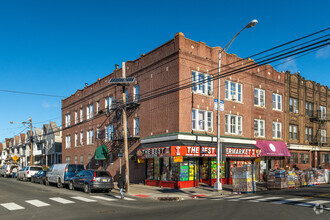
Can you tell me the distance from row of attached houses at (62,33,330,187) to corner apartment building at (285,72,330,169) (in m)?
0.11

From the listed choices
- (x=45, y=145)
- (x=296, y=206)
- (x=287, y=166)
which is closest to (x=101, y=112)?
(x=287, y=166)

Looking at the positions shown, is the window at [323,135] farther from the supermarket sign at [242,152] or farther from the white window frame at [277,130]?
the supermarket sign at [242,152]

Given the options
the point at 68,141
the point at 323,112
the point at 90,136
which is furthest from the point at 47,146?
the point at 323,112

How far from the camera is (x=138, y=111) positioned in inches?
1164

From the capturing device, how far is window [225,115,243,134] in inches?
1117

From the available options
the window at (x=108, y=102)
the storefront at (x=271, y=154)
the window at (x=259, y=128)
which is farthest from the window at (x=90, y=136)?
the storefront at (x=271, y=154)

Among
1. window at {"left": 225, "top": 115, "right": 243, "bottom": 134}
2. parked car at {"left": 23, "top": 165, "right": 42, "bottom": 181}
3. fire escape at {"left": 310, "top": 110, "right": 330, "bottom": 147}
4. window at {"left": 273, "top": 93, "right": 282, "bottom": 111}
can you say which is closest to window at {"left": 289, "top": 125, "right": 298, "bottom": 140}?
window at {"left": 273, "top": 93, "right": 282, "bottom": 111}

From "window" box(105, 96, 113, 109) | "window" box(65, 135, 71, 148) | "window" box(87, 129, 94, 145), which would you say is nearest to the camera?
"window" box(105, 96, 113, 109)

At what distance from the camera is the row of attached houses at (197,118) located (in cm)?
2486

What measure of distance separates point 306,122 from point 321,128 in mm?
3268

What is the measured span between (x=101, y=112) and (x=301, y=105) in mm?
22325

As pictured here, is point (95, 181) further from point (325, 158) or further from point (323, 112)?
point (323, 112)

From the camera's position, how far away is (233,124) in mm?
28922

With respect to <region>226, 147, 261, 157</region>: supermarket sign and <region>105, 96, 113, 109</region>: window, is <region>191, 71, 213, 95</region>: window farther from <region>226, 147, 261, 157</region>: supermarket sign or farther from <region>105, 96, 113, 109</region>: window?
<region>105, 96, 113, 109</region>: window
